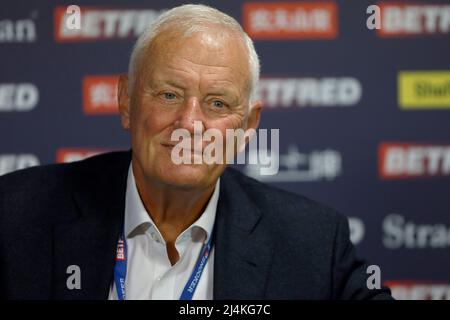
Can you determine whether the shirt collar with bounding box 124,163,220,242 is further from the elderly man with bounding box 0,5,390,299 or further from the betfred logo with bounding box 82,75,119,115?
the betfred logo with bounding box 82,75,119,115

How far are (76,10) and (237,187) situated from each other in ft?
3.36

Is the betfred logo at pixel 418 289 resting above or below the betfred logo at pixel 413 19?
below

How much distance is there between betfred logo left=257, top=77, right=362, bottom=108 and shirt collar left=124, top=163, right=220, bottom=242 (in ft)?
2.78

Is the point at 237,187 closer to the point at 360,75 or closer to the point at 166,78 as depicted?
the point at 166,78

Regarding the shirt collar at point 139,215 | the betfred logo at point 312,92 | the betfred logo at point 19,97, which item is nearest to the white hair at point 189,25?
the shirt collar at point 139,215

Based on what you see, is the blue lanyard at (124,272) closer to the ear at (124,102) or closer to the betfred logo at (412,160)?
the ear at (124,102)

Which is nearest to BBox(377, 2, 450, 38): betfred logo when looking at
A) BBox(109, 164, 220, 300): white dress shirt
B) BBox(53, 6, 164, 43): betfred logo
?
BBox(53, 6, 164, 43): betfred logo

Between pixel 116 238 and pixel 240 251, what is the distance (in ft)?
0.83

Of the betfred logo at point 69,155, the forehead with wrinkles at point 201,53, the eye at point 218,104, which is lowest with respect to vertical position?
the betfred logo at point 69,155

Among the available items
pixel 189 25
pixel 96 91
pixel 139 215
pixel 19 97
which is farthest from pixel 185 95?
pixel 19 97

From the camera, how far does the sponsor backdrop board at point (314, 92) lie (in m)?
2.23

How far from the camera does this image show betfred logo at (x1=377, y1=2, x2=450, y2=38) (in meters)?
2.24

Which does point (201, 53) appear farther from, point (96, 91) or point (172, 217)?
point (96, 91)
